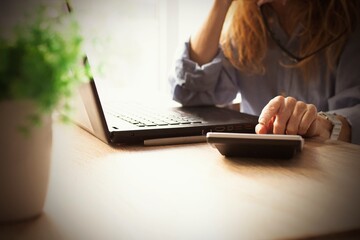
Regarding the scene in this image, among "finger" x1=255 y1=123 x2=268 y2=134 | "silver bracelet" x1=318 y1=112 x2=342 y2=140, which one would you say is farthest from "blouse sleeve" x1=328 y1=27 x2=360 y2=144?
"finger" x1=255 y1=123 x2=268 y2=134

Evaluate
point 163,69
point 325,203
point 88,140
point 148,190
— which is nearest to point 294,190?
point 325,203

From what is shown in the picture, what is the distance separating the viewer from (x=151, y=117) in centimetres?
69

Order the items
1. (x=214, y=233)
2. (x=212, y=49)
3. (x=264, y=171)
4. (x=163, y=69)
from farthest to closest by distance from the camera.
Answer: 1. (x=163, y=69)
2. (x=212, y=49)
3. (x=264, y=171)
4. (x=214, y=233)

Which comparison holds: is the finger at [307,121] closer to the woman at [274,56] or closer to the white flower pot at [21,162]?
the woman at [274,56]

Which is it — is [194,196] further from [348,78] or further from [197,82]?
[348,78]

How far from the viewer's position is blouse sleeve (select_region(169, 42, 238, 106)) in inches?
37.9

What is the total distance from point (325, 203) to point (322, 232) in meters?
0.06

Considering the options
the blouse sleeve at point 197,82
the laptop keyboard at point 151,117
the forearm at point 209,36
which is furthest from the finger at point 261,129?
the forearm at point 209,36

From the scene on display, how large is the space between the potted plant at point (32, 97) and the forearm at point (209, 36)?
0.75 metres

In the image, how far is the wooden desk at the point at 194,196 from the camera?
0.29m

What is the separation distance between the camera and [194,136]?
1.94 feet

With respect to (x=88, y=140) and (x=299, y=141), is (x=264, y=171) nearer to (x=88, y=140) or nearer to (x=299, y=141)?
(x=299, y=141)

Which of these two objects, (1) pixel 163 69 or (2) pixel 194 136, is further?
(1) pixel 163 69

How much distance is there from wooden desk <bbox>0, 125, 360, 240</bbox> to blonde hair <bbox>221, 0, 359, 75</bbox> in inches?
23.4
